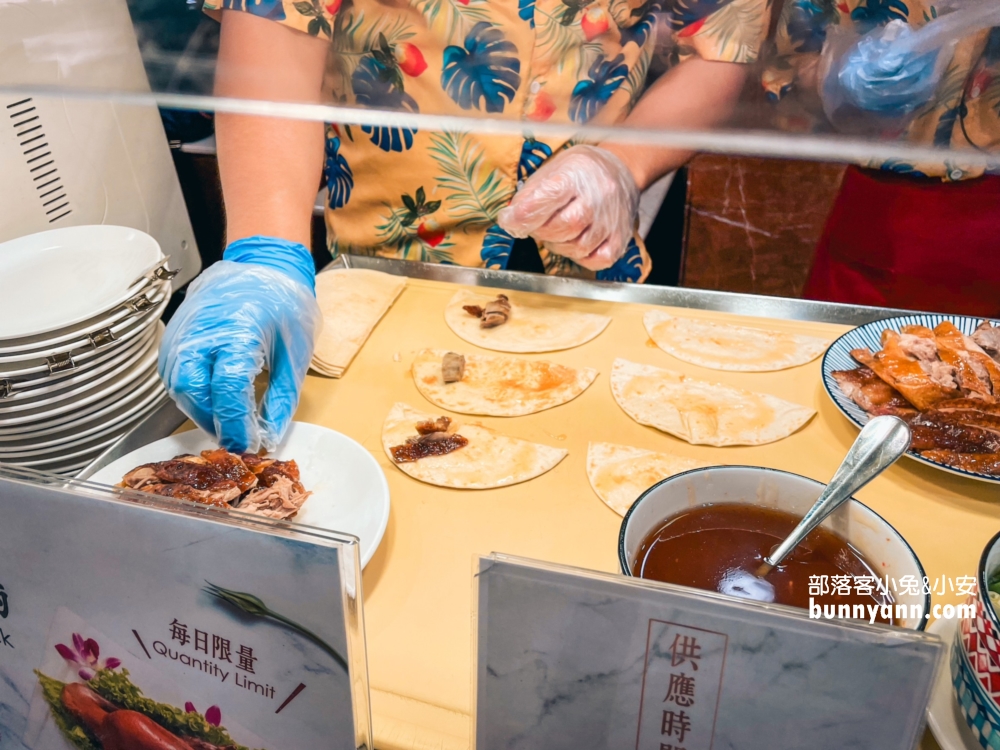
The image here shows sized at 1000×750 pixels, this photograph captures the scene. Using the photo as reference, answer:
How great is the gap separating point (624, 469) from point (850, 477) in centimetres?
53

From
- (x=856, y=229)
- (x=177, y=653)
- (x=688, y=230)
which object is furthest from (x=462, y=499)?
(x=856, y=229)

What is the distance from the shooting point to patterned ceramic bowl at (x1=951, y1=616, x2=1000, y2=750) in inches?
27.2

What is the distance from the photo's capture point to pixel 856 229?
7.06 ft

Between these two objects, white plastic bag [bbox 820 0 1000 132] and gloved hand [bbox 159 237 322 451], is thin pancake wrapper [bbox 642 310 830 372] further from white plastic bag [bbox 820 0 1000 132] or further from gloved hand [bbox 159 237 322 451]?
white plastic bag [bbox 820 0 1000 132]

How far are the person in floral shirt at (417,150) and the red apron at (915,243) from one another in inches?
26.6

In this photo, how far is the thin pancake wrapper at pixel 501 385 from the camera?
1.60 metres

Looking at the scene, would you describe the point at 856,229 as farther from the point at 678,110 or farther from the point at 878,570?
the point at 678,110

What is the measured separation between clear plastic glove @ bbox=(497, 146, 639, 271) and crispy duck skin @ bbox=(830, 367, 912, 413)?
65 centimetres

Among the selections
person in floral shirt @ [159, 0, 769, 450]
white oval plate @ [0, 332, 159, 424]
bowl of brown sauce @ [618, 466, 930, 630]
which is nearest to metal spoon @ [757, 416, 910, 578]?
bowl of brown sauce @ [618, 466, 930, 630]

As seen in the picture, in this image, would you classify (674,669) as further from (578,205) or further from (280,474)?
(578,205)

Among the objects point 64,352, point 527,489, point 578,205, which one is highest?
point 578,205

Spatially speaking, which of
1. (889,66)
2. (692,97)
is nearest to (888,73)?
(889,66)

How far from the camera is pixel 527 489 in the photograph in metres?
1.37

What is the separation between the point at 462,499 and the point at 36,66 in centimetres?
95
